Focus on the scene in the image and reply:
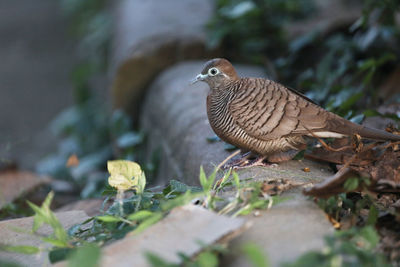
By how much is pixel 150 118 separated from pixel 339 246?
3907 mm

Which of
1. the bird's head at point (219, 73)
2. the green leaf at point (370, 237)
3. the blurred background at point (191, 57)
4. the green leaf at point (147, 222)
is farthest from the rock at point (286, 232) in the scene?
the blurred background at point (191, 57)

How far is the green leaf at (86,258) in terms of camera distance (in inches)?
67.9

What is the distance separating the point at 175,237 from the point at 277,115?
1248mm

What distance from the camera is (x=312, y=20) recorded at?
21.9ft

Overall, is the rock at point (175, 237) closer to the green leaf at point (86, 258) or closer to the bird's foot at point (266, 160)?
the green leaf at point (86, 258)

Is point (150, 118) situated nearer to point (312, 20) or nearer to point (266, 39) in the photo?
point (266, 39)

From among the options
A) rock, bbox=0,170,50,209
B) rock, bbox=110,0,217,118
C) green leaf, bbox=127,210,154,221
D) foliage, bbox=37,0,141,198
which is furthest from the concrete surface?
green leaf, bbox=127,210,154,221

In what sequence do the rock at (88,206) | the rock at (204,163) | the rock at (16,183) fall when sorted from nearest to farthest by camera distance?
the rock at (204,163), the rock at (88,206), the rock at (16,183)

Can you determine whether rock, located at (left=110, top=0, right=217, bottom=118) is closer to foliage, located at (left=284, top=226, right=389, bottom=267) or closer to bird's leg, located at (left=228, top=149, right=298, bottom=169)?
bird's leg, located at (left=228, top=149, right=298, bottom=169)

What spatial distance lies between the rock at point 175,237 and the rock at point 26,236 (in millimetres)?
404

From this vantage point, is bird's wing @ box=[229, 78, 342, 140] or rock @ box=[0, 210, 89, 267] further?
bird's wing @ box=[229, 78, 342, 140]

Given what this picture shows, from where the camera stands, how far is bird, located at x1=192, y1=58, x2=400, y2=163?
3.03 m

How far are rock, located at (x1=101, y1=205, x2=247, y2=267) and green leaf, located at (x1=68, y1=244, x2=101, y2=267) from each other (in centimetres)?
16

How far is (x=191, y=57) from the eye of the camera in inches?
241
